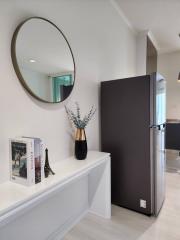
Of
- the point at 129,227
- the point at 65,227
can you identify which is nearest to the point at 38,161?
the point at 65,227

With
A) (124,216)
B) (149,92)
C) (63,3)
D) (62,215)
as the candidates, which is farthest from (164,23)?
(62,215)

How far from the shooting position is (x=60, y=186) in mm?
1229

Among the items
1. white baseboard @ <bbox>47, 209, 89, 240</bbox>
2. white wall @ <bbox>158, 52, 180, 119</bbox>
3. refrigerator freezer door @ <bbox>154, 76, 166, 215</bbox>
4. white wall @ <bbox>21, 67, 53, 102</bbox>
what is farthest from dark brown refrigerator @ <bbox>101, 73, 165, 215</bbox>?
white wall @ <bbox>158, 52, 180, 119</bbox>

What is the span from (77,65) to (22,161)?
Result: 1171 mm

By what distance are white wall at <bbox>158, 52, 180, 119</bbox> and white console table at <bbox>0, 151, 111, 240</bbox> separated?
365 cm

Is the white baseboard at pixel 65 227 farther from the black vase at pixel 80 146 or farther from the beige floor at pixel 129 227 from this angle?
the black vase at pixel 80 146

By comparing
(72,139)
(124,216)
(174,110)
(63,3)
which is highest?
(63,3)

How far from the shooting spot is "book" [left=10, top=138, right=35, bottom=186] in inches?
45.3

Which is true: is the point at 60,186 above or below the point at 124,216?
above

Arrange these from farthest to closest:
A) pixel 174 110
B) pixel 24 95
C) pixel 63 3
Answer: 1. pixel 174 110
2. pixel 63 3
3. pixel 24 95

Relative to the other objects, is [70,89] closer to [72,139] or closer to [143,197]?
[72,139]

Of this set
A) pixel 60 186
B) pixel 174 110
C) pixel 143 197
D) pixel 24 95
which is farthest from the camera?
pixel 174 110

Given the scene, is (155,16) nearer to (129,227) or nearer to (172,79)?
(172,79)

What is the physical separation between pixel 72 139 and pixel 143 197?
1.03 m
